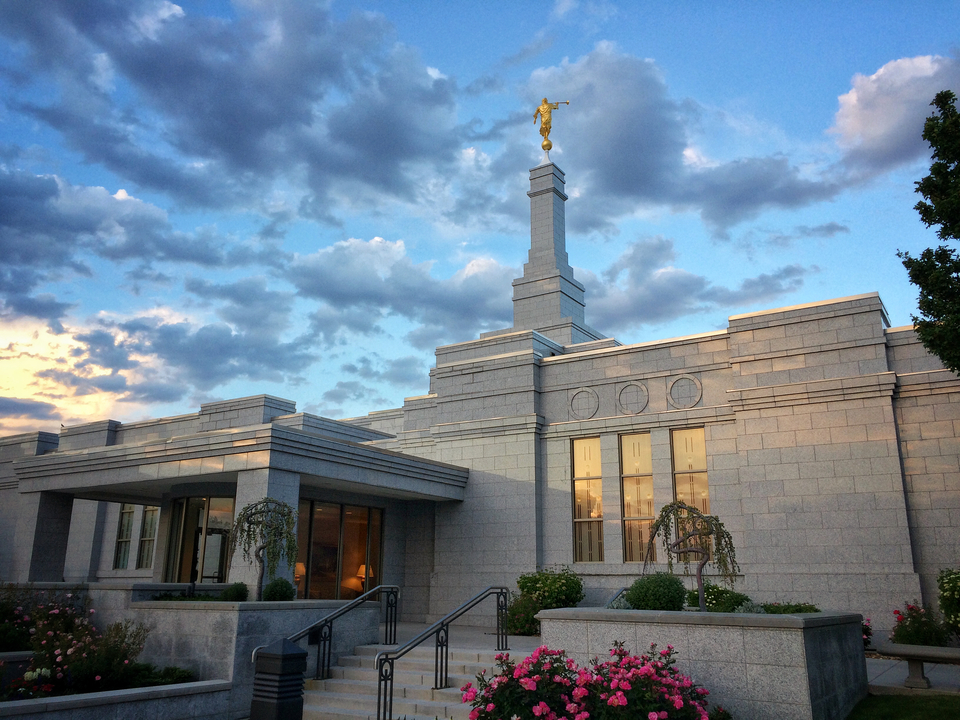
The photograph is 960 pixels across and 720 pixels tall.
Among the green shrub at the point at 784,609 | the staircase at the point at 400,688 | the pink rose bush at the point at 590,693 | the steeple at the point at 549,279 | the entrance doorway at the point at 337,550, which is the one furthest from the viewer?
the steeple at the point at 549,279

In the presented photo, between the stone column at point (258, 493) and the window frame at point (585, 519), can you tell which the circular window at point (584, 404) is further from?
the stone column at point (258, 493)

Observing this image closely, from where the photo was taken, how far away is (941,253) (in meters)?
13.3

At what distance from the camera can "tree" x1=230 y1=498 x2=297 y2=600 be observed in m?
14.7

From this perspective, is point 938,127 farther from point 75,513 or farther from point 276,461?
point 75,513

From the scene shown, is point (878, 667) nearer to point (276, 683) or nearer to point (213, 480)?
point (276, 683)

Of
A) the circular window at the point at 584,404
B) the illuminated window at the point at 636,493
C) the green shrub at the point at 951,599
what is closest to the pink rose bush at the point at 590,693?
the green shrub at the point at 951,599

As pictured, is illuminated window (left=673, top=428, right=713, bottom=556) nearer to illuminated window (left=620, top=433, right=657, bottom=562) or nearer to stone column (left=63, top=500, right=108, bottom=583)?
illuminated window (left=620, top=433, right=657, bottom=562)

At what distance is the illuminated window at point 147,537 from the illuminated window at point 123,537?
67cm

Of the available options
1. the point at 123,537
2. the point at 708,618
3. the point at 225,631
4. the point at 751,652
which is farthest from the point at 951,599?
the point at 123,537

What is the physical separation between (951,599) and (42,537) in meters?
22.3

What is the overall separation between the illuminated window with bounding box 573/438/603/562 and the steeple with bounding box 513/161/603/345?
22.2 ft

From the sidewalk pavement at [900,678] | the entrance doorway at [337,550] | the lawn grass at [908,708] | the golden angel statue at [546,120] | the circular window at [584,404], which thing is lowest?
the lawn grass at [908,708]

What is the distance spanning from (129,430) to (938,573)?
28821 mm

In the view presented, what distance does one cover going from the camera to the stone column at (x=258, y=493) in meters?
15.5
